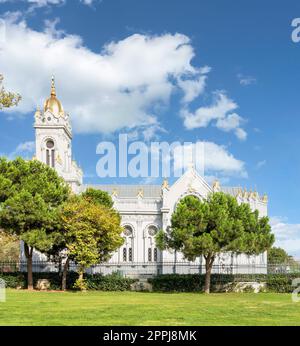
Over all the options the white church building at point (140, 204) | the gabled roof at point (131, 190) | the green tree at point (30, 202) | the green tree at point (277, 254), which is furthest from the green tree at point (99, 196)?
the green tree at point (277, 254)

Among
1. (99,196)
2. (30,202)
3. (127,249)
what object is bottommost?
(127,249)

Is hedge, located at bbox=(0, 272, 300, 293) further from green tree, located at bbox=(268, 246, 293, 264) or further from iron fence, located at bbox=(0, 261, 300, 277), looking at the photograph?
green tree, located at bbox=(268, 246, 293, 264)

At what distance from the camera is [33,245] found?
4012 centimetres

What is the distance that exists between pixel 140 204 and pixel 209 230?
2222cm

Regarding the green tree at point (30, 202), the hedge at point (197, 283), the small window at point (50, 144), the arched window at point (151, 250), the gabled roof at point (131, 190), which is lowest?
the hedge at point (197, 283)

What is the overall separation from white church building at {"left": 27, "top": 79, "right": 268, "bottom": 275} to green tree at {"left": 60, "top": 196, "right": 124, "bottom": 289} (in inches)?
693

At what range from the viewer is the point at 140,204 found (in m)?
64.1

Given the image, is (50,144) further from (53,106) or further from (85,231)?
(85,231)

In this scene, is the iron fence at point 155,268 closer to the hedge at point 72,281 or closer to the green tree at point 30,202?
the hedge at point 72,281

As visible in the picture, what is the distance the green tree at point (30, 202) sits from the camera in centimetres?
4012

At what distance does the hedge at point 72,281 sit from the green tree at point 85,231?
1.82 meters

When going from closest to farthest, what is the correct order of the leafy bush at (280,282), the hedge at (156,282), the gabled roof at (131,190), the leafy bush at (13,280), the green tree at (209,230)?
the green tree at (209,230) < the leafy bush at (13,280) < the hedge at (156,282) < the leafy bush at (280,282) < the gabled roof at (131,190)

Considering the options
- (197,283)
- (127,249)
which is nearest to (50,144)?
(127,249)
